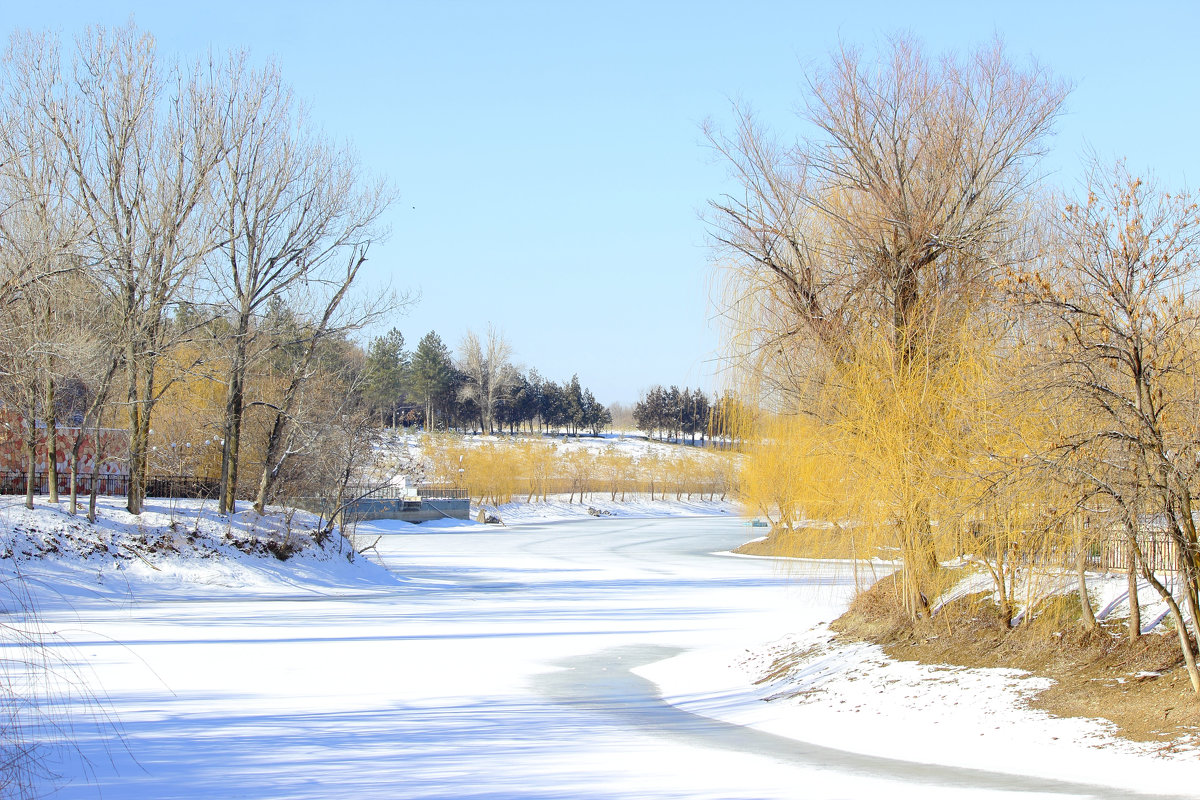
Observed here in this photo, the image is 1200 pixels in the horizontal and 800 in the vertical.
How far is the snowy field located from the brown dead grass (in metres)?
0.41

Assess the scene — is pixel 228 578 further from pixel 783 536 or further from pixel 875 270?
pixel 875 270

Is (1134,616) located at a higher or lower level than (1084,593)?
lower

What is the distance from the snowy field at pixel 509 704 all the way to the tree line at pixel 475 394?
75388 mm

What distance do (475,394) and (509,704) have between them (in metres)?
109

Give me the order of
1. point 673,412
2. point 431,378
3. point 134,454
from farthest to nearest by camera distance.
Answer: point 673,412, point 431,378, point 134,454

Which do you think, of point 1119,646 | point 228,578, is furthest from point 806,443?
point 228,578

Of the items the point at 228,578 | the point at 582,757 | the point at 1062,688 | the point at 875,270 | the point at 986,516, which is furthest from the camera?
the point at 228,578

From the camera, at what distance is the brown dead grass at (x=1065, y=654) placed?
9.17 meters

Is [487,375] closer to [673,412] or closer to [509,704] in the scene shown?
[673,412]

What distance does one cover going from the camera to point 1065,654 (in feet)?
36.6

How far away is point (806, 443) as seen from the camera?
1478 cm

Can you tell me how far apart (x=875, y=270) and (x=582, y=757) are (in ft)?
28.4

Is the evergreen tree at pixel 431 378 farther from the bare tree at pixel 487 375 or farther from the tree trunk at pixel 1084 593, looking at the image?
the tree trunk at pixel 1084 593

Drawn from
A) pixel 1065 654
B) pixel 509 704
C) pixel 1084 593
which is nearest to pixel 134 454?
pixel 509 704
